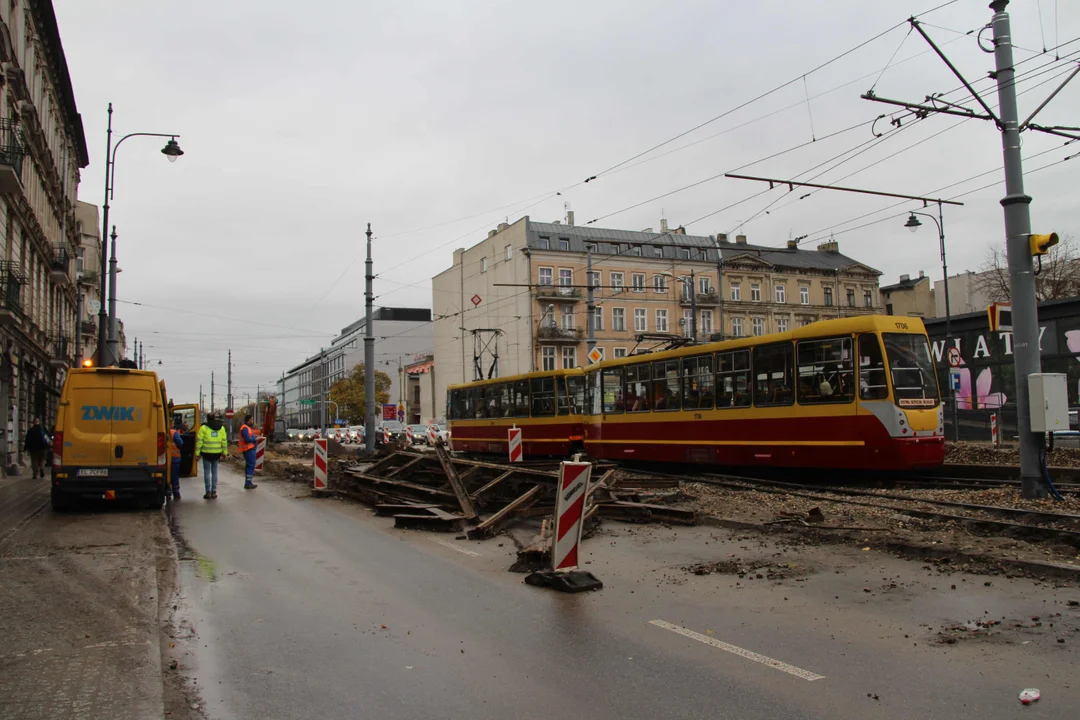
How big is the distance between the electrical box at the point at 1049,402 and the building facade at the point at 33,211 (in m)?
22.4

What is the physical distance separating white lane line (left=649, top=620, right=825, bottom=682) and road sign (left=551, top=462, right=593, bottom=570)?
1.65 metres

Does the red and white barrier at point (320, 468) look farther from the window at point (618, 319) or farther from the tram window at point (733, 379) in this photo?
the window at point (618, 319)

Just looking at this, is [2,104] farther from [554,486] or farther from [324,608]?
[324,608]

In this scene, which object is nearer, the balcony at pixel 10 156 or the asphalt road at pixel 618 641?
the asphalt road at pixel 618 641

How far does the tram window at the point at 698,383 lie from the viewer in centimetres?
1845

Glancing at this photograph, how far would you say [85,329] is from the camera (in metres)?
48.3

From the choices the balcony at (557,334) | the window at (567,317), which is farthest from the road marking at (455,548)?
the window at (567,317)

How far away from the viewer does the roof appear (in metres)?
62.5

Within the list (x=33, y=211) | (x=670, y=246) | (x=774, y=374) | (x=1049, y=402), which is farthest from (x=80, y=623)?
(x=670, y=246)

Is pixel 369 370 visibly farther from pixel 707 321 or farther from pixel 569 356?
pixel 707 321

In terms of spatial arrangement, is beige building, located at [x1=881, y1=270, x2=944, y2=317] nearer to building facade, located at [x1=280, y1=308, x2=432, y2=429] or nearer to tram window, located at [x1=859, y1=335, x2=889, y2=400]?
building facade, located at [x1=280, y1=308, x2=432, y2=429]

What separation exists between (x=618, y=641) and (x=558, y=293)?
5570 centimetres

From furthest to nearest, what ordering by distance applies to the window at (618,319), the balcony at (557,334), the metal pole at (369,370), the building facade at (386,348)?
the building facade at (386,348)
the window at (618,319)
the balcony at (557,334)
the metal pole at (369,370)

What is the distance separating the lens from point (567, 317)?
62.2m
